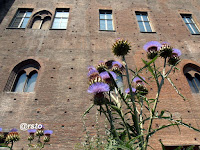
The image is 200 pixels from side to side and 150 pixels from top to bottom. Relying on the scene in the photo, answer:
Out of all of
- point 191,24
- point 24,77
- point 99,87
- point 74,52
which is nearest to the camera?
point 99,87

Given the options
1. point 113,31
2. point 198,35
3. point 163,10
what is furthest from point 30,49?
point 198,35

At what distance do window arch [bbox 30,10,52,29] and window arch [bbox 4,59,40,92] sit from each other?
11.0 feet

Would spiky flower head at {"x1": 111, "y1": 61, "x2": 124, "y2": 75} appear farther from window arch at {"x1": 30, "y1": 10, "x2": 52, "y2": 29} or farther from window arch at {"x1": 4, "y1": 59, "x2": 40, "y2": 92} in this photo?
window arch at {"x1": 30, "y1": 10, "x2": 52, "y2": 29}

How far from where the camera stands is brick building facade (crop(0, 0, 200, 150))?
5930mm

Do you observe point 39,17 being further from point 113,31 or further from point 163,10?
point 163,10

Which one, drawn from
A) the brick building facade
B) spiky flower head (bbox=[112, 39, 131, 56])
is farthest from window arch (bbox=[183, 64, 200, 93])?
spiky flower head (bbox=[112, 39, 131, 56])

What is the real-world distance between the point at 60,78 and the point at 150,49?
218 inches

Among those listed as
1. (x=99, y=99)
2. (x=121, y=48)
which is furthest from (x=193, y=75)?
(x=99, y=99)

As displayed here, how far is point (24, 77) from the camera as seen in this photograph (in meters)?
7.71

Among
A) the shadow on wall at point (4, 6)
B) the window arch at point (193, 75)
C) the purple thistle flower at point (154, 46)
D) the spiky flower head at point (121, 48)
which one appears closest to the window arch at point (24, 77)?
the shadow on wall at point (4, 6)

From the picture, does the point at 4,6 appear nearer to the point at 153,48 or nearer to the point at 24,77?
the point at 24,77

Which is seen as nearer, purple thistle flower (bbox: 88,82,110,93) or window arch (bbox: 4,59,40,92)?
purple thistle flower (bbox: 88,82,110,93)

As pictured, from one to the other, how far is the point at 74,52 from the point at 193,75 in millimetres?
6928

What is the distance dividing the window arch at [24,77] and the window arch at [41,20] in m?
3.35
